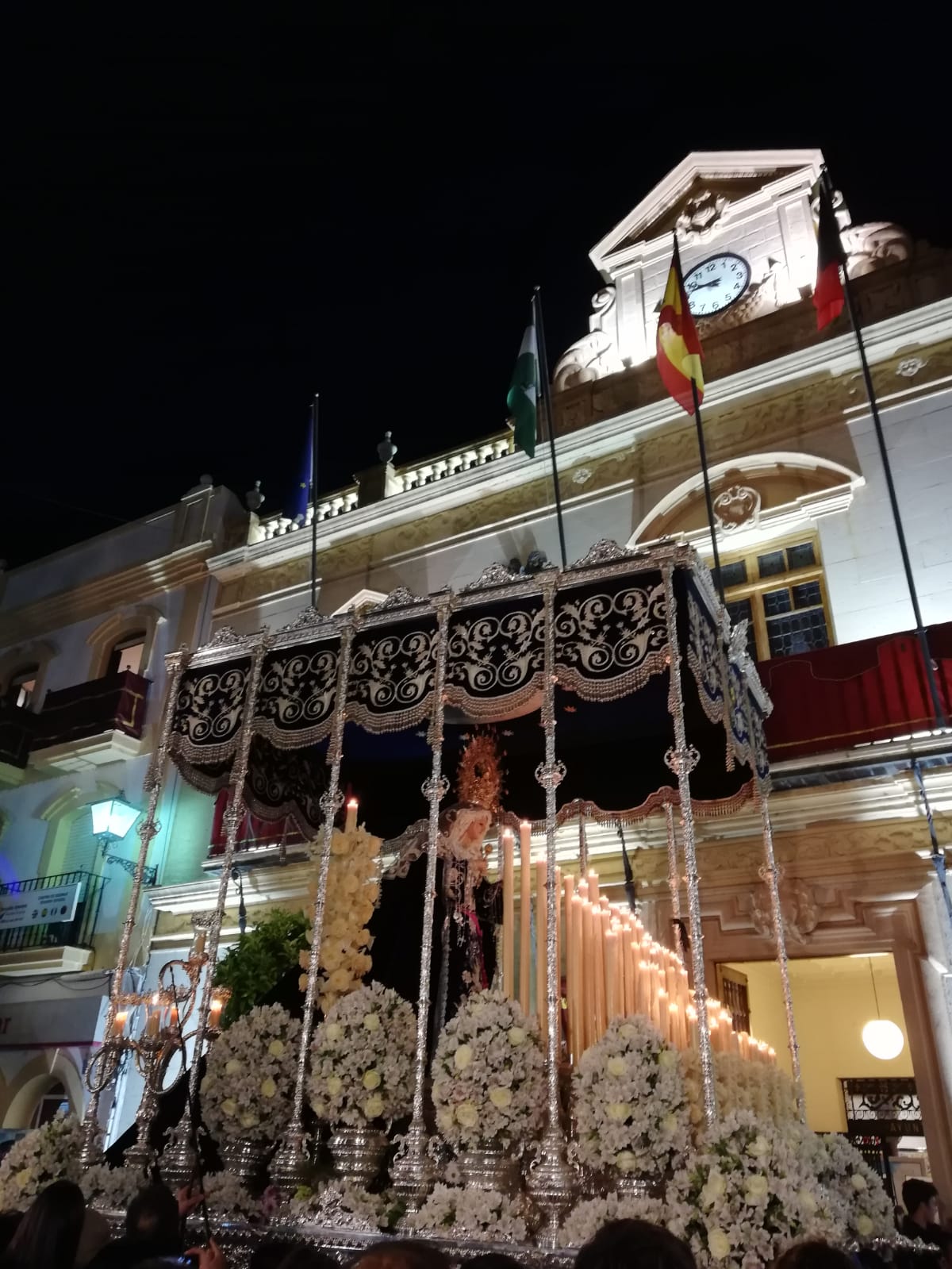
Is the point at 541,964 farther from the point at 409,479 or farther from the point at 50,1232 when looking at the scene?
the point at 409,479

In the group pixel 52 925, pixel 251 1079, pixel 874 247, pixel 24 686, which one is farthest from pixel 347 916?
pixel 24 686

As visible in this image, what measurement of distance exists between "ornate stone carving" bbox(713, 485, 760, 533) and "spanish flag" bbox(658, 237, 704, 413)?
3.55 feet

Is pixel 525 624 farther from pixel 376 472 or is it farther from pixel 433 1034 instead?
pixel 376 472

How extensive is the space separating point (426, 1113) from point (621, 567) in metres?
2.89

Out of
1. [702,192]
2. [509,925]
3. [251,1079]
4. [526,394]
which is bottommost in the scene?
[251,1079]

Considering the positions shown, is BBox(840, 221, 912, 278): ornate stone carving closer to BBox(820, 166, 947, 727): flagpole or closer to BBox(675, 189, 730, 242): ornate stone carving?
BBox(820, 166, 947, 727): flagpole

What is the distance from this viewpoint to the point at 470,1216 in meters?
3.55

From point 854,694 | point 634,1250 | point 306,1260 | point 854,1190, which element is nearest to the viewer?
point 634,1250

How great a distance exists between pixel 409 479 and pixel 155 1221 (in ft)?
32.4

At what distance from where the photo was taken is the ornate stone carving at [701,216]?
36.4ft

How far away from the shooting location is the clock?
34.5 ft

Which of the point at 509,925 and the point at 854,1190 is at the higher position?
the point at 509,925

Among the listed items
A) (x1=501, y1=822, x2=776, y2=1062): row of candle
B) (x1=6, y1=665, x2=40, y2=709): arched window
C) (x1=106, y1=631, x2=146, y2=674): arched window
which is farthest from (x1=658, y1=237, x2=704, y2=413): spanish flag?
(x1=6, y1=665, x2=40, y2=709): arched window

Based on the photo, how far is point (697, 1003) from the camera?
388 centimetres
